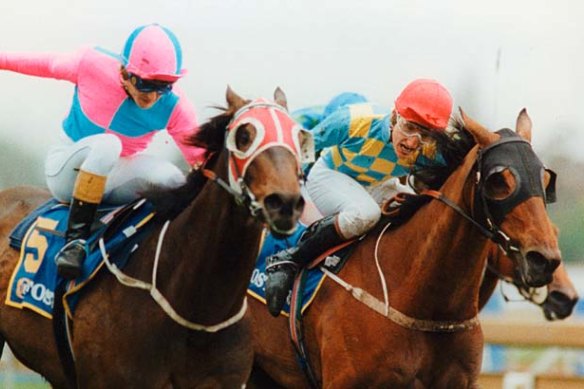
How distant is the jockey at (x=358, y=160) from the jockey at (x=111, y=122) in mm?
798

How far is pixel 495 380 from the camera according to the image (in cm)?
922

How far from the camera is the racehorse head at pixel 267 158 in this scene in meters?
4.86

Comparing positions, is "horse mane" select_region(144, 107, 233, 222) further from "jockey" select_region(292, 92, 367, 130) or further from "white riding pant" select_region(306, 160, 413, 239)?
"jockey" select_region(292, 92, 367, 130)

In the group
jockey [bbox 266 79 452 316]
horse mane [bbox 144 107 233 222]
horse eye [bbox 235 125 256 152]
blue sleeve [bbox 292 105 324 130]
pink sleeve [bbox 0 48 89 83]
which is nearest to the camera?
horse eye [bbox 235 125 256 152]

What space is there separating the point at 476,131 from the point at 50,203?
213cm

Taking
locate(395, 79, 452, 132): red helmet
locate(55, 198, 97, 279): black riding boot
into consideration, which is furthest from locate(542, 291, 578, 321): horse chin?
locate(55, 198, 97, 279): black riding boot

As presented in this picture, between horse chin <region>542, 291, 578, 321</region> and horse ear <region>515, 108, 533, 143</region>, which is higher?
horse ear <region>515, 108, 533, 143</region>

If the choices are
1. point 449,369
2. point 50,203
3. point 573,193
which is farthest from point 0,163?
point 449,369

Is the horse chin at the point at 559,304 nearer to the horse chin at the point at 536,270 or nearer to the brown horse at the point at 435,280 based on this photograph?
the brown horse at the point at 435,280

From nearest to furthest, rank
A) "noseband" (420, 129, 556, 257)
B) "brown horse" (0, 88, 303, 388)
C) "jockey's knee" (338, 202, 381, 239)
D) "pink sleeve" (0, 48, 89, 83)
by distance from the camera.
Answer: "brown horse" (0, 88, 303, 388) < "noseband" (420, 129, 556, 257) < "pink sleeve" (0, 48, 89, 83) < "jockey's knee" (338, 202, 381, 239)

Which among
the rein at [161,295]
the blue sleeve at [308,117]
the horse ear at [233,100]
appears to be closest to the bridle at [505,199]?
the rein at [161,295]

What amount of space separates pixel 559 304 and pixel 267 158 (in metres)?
2.01

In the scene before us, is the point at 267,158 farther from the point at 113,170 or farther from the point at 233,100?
the point at 113,170

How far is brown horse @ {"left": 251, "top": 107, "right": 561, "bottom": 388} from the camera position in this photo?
227 inches
